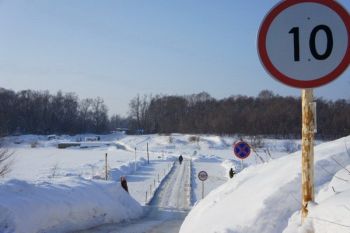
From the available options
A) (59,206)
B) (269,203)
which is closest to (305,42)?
(269,203)

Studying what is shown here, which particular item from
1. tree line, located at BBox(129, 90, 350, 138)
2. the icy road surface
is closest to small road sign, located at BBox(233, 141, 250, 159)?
the icy road surface

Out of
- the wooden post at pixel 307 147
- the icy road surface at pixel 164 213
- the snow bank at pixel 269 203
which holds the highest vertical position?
the wooden post at pixel 307 147

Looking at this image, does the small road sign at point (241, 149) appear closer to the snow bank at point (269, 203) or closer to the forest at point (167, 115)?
the snow bank at point (269, 203)

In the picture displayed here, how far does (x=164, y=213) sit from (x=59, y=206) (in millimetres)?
7685

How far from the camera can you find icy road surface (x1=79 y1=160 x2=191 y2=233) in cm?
1412

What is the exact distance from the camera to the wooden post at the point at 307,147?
4.69 meters

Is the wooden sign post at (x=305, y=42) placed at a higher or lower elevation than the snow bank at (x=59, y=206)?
higher

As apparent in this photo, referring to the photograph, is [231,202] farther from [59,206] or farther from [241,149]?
[241,149]

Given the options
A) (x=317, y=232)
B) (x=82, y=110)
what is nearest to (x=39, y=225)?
(x=317, y=232)

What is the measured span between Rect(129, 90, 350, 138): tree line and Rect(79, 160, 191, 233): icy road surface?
56.2 metres

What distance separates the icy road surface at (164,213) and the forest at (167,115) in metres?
88.3

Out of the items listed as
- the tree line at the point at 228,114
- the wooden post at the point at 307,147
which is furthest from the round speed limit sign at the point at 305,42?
the tree line at the point at 228,114

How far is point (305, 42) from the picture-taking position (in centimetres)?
422

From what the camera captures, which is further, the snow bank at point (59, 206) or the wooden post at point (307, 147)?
the snow bank at point (59, 206)
